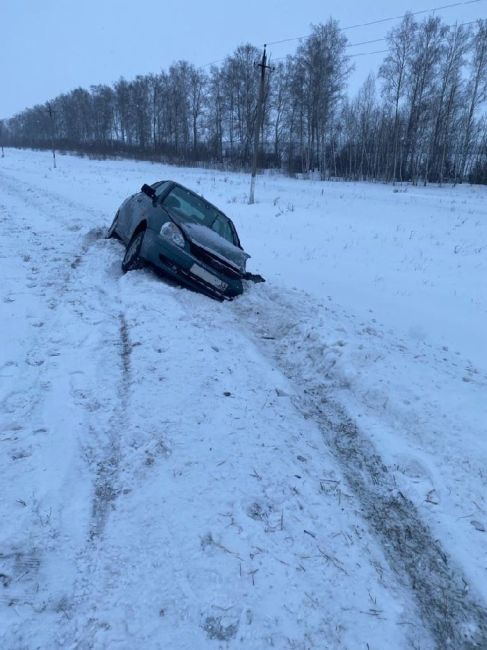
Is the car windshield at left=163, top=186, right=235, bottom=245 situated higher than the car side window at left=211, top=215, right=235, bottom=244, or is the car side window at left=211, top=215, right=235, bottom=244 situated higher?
the car windshield at left=163, top=186, right=235, bottom=245

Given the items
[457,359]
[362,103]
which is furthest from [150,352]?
[362,103]

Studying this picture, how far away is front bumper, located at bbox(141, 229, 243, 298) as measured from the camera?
6.41 meters

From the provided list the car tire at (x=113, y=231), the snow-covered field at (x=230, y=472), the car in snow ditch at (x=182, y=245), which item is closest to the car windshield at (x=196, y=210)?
the car in snow ditch at (x=182, y=245)

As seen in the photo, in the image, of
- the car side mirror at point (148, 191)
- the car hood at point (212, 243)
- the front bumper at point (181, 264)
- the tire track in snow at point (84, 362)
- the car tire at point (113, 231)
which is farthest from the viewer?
the car tire at point (113, 231)

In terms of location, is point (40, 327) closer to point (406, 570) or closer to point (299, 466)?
point (299, 466)

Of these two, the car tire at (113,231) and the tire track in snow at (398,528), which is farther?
the car tire at (113,231)

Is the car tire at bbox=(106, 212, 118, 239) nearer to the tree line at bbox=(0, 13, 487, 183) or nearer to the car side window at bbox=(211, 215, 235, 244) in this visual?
the car side window at bbox=(211, 215, 235, 244)

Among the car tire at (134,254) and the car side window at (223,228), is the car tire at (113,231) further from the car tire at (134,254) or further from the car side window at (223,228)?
the car side window at (223,228)

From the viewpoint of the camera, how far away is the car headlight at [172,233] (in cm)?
647

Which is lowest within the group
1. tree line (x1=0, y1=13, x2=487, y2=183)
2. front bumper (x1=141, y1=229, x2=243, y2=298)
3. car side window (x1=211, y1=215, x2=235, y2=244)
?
front bumper (x1=141, y1=229, x2=243, y2=298)

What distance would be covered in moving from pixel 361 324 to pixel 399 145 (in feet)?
132

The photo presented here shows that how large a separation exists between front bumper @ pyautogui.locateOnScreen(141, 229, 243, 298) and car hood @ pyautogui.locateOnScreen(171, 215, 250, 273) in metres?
0.25

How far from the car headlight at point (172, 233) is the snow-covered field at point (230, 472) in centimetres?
65

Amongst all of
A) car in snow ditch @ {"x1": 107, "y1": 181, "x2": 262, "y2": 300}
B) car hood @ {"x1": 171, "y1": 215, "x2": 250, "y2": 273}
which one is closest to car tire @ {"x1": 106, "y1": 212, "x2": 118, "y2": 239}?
car in snow ditch @ {"x1": 107, "y1": 181, "x2": 262, "y2": 300}
